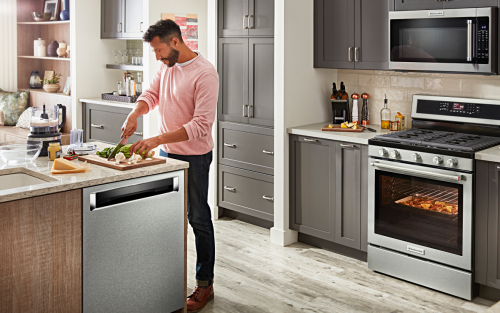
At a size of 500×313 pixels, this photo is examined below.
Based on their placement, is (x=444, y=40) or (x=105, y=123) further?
(x=105, y=123)

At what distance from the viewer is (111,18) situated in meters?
5.82

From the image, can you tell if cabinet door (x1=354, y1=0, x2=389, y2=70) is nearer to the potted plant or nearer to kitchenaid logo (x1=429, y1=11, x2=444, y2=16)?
kitchenaid logo (x1=429, y1=11, x2=444, y2=16)

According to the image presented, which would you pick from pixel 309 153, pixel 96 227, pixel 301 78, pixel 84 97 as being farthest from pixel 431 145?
pixel 84 97

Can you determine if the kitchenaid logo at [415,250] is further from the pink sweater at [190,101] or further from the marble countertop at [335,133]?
the pink sweater at [190,101]

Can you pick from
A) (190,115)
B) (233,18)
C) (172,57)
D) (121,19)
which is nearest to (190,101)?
(190,115)

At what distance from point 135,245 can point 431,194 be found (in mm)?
1860

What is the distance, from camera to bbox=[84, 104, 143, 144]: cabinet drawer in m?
5.39

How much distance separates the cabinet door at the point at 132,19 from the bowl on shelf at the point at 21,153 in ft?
8.58

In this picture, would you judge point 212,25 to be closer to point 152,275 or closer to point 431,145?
point 431,145

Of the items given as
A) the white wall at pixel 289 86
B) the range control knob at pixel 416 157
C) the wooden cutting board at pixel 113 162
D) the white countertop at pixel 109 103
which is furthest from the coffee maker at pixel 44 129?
the white countertop at pixel 109 103

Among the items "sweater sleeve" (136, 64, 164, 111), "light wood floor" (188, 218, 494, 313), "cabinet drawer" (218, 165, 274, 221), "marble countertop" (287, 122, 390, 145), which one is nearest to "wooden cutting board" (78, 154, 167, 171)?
"sweater sleeve" (136, 64, 164, 111)


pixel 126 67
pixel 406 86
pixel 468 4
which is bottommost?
pixel 406 86

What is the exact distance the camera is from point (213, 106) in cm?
303

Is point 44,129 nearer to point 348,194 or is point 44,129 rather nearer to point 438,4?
point 348,194
